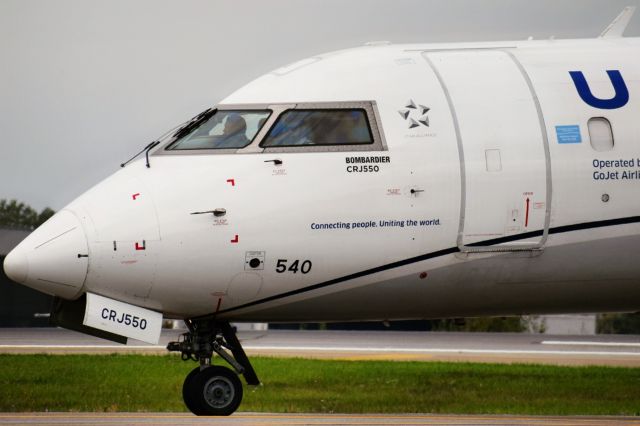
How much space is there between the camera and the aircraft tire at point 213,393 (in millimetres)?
14977

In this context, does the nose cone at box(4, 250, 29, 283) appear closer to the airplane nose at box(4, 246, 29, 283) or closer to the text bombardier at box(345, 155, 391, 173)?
the airplane nose at box(4, 246, 29, 283)

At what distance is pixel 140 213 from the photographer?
47.3 feet

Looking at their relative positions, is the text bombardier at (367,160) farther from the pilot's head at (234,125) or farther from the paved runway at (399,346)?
the paved runway at (399,346)

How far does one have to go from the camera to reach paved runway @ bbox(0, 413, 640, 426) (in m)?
18.4

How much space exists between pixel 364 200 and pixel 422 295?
1429 millimetres

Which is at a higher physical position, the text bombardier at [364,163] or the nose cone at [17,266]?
the text bombardier at [364,163]

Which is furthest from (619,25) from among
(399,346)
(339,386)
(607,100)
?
(399,346)

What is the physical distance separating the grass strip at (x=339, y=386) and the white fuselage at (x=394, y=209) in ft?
22.6

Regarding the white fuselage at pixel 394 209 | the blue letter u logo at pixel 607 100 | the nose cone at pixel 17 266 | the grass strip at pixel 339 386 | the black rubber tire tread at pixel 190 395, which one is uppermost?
the blue letter u logo at pixel 607 100

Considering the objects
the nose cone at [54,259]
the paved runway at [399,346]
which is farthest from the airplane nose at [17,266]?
the paved runway at [399,346]

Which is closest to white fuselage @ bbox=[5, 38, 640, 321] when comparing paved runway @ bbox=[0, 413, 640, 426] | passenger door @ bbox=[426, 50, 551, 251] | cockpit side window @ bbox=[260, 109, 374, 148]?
passenger door @ bbox=[426, 50, 551, 251]

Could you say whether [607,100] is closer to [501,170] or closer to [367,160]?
[501,170]

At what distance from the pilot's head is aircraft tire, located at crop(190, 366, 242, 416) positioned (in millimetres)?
2665

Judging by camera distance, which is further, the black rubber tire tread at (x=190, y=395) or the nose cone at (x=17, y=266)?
the black rubber tire tread at (x=190, y=395)
